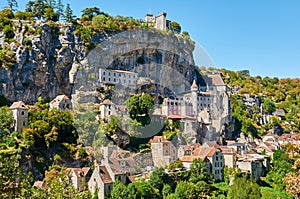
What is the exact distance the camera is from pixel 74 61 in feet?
158

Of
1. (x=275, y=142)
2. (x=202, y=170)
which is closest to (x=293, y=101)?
(x=275, y=142)

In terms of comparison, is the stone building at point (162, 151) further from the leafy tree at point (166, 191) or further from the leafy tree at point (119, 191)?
the leafy tree at point (119, 191)

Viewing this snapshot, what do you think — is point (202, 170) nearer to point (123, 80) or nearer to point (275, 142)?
point (123, 80)

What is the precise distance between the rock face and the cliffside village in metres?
2.32

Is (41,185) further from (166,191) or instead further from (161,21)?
(161,21)

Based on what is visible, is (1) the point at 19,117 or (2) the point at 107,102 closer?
(1) the point at 19,117

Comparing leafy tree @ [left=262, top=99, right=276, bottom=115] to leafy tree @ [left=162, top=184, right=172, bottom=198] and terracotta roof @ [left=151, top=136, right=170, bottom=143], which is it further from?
leafy tree @ [left=162, top=184, right=172, bottom=198]

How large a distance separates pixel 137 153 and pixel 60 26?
64.9 ft

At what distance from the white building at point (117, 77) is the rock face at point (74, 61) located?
80cm

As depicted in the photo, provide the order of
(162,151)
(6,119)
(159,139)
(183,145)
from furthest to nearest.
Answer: (183,145)
(159,139)
(162,151)
(6,119)

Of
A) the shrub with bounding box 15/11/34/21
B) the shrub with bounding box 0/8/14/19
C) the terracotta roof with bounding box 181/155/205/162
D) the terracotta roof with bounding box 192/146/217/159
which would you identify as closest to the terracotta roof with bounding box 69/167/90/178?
the terracotta roof with bounding box 181/155/205/162

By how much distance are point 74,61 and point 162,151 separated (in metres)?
16.7

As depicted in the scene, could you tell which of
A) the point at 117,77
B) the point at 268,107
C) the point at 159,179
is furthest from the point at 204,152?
the point at 268,107

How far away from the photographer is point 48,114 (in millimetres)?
38219
